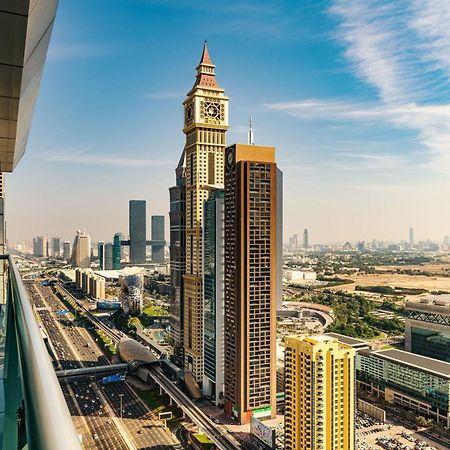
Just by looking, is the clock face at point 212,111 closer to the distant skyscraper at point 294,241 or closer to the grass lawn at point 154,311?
the grass lawn at point 154,311

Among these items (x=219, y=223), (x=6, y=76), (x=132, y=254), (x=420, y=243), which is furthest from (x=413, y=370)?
(x=420, y=243)

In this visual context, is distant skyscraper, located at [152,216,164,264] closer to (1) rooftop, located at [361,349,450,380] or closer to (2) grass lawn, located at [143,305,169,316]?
(2) grass lawn, located at [143,305,169,316]

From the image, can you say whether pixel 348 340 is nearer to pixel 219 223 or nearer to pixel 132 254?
pixel 219 223

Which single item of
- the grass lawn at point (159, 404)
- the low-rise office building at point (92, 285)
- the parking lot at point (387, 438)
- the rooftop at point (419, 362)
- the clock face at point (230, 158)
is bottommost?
the parking lot at point (387, 438)

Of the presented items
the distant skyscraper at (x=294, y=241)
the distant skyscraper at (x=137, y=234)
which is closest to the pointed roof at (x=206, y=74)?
the distant skyscraper at (x=137, y=234)

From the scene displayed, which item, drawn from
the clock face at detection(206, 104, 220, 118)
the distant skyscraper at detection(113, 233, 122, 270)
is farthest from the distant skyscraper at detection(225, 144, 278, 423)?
the distant skyscraper at detection(113, 233, 122, 270)
